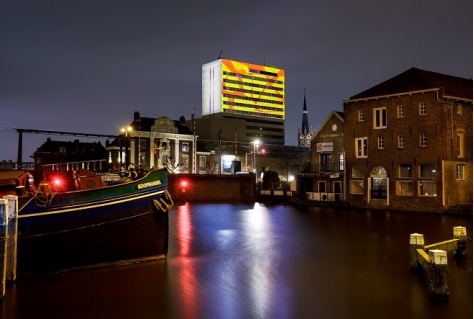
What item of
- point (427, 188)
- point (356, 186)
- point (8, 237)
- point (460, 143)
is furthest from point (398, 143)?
point (8, 237)

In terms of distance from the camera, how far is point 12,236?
44.0 ft

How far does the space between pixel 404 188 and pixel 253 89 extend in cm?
14167

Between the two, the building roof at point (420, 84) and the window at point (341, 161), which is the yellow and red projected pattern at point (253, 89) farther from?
the building roof at point (420, 84)

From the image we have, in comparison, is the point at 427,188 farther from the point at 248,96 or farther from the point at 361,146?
the point at 248,96

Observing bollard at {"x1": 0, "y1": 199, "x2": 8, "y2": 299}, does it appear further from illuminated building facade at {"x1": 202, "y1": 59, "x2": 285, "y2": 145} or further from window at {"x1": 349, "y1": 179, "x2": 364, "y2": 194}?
illuminated building facade at {"x1": 202, "y1": 59, "x2": 285, "y2": 145}

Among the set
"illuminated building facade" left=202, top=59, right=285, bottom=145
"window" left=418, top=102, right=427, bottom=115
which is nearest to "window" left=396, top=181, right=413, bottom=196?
"window" left=418, top=102, right=427, bottom=115

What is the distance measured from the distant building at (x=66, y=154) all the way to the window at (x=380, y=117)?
5701 centimetres

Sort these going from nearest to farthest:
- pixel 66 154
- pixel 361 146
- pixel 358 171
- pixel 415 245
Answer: pixel 415 245
pixel 361 146
pixel 358 171
pixel 66 154

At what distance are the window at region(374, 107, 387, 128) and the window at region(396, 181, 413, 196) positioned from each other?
549 cm

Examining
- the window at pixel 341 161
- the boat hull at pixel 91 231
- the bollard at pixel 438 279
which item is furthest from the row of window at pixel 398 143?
the bollard at pixel 438 279

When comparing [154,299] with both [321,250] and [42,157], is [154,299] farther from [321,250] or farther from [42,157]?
[42,157]

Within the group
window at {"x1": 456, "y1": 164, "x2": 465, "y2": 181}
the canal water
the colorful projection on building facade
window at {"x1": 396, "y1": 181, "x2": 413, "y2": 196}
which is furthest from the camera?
the colorful projection on building facade

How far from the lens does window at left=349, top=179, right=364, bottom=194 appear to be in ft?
156

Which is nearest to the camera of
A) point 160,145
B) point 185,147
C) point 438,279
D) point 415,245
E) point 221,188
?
point 438,279
